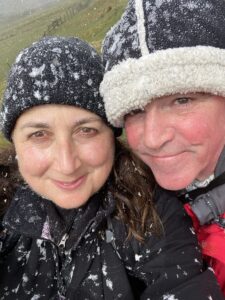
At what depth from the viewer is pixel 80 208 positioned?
3693 mm

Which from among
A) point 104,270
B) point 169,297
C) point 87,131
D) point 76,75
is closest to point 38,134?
point 87,131

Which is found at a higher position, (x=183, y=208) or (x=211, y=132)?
(x=211, y=132)

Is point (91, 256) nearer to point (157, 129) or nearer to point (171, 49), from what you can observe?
point (157, 129)

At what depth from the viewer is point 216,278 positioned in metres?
3.18

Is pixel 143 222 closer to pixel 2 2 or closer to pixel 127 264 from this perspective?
pixel 127 264

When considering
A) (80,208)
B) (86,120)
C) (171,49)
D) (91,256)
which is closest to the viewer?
(171,49)

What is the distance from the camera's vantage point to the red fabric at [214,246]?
10.7 feet

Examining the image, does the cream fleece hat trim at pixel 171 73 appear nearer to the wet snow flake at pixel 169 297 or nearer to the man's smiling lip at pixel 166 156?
the man's smiling lip at pixel 166 156

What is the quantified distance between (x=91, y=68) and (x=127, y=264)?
1.50m

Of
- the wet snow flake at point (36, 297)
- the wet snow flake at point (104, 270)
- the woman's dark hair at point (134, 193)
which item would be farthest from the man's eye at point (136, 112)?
the wet snow flake at point (36, 297)

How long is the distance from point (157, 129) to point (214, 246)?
3.10 ft

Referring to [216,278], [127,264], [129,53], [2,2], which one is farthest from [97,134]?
[2,2]

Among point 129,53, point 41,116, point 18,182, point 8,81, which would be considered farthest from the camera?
point 18,182

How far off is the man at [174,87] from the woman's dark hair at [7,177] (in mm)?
1253
